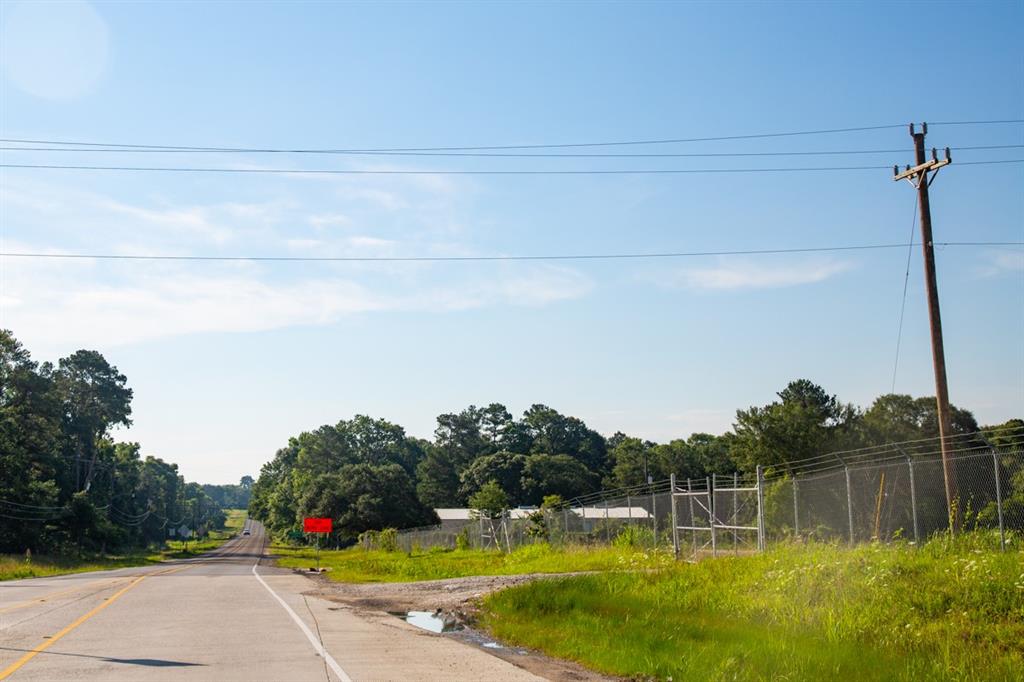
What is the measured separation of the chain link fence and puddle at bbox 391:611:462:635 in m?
8.78

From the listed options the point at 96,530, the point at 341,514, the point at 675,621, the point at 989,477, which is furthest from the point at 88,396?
the point at 675,621

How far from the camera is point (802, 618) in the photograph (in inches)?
620

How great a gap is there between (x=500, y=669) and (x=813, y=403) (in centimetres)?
8288

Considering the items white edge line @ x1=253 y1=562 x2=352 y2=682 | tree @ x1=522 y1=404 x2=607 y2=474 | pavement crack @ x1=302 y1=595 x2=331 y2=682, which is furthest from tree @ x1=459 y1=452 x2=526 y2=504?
white edge line @ x1=253 y1=562 x2=352 y2=682

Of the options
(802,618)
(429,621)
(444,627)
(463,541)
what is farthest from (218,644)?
(463,541)

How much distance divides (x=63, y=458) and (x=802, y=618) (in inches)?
4134

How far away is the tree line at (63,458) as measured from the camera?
83750mm

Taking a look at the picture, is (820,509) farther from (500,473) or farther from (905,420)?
(500,473)

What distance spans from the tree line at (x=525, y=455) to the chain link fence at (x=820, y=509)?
27127mm

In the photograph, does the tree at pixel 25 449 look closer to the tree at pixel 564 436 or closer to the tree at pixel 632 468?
the tree at pixel 632 468

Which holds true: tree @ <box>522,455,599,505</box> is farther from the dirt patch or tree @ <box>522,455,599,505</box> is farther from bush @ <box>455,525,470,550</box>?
the dirt patch

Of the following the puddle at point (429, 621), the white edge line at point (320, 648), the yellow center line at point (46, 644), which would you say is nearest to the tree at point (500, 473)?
the puddle at point (429, 621)

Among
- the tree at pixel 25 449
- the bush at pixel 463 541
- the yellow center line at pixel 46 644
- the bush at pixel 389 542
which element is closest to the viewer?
the yellow center line at pixel 46 644

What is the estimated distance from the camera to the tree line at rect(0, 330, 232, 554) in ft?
275
